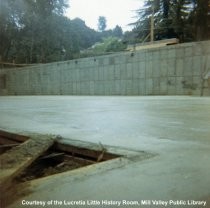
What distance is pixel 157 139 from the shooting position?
2055 mm

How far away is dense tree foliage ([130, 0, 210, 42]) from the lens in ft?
44.3

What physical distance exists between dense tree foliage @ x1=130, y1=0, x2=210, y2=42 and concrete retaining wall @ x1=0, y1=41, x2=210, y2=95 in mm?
5366

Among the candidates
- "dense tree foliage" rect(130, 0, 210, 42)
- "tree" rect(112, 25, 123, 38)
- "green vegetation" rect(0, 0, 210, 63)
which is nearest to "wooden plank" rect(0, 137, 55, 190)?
"green vegetation" rect(0, 0, 210, 63)

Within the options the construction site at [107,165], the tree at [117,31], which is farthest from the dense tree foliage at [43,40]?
the construction site at [107,165]

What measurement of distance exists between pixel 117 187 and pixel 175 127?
4.77 ft

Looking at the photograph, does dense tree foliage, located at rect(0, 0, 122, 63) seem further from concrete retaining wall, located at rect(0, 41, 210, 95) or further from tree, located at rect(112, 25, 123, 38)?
tree, located at rect(112, 25, 123, 38)

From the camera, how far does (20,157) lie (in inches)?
68.6

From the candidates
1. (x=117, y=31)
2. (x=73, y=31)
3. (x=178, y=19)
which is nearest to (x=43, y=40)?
(x=73, y=31)

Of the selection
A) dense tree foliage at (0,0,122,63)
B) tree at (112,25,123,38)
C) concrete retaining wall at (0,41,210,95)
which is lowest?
concrete retaining wall at (0,41,210,95)

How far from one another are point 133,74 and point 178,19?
6.93 metres

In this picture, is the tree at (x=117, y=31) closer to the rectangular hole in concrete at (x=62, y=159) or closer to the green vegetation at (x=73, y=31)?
the green vegetation at (x=73, y=31)

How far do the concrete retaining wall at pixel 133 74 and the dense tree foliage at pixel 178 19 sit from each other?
17.6ft

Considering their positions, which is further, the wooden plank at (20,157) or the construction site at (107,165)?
the wooden plank at (20,157)

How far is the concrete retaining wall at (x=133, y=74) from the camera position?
7.70 m
